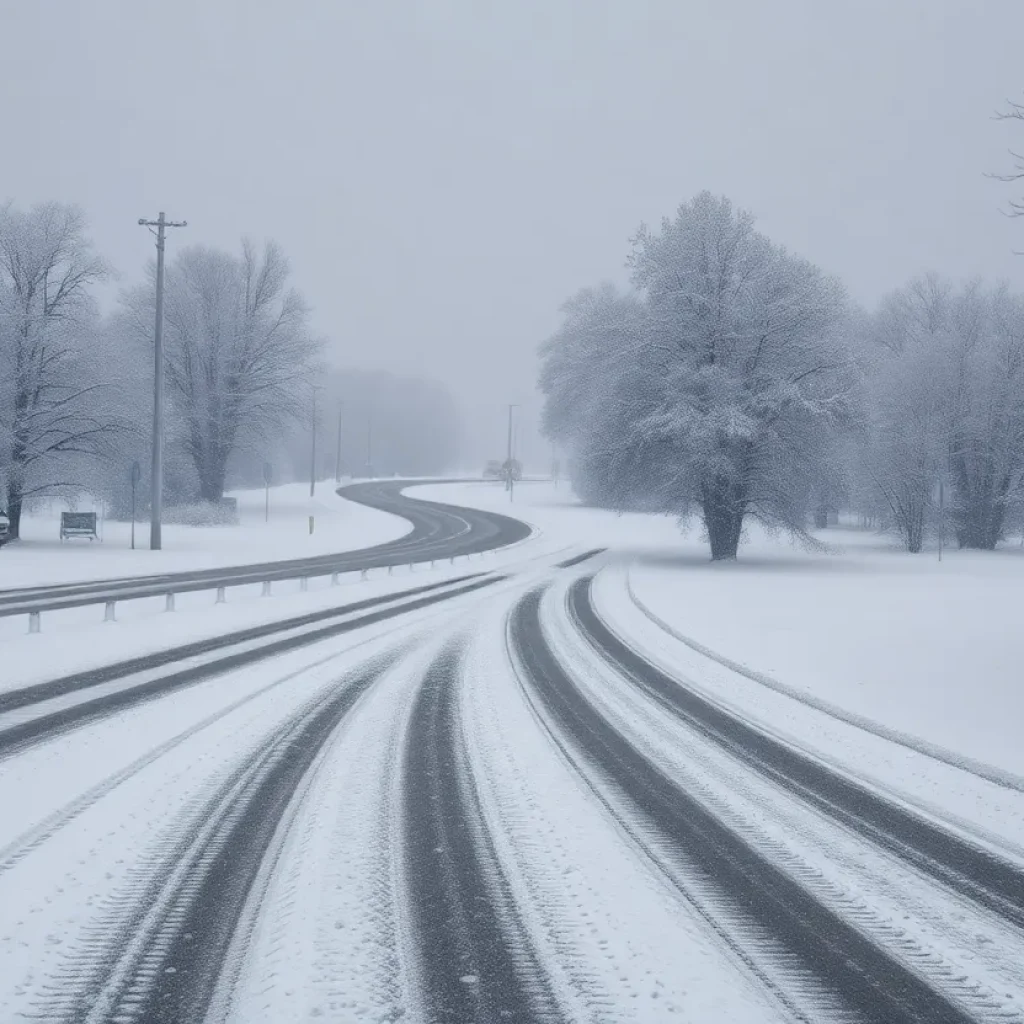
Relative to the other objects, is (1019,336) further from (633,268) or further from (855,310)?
(633,268)

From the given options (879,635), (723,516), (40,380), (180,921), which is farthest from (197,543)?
(180,921)

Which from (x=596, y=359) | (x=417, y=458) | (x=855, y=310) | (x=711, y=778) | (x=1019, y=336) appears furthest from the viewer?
(x=417, y=458)

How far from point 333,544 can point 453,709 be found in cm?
3042

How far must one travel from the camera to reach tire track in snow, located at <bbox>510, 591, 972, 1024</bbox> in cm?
444

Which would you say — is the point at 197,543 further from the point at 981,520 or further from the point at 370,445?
the point at 370,445

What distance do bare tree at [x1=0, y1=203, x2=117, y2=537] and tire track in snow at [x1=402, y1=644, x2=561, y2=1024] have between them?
30009mm

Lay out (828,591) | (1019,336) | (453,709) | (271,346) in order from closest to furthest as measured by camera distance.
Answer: (453,709) → (828,591) → (1019,336) → (271,346)

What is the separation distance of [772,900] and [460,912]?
5.73 feet

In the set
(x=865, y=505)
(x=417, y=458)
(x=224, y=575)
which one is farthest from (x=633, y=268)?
(x=417, y=458)

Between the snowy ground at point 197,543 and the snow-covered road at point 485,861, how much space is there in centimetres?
1633

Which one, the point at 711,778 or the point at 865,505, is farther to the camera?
the point at 865,505

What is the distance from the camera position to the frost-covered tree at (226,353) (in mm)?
51594

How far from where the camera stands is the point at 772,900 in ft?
18.1

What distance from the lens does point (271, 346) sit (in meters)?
52.3
